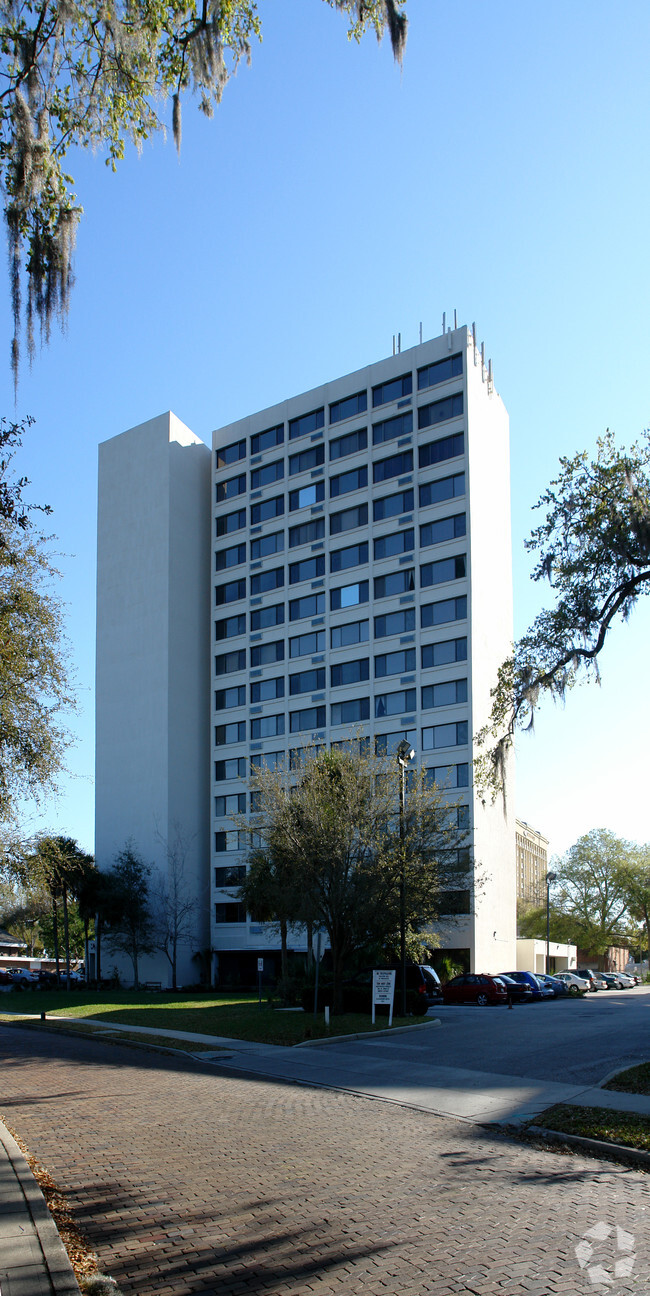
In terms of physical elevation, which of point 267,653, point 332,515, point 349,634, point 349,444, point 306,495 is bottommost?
point 267,653

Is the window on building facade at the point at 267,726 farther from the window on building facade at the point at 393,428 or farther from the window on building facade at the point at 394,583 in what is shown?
the window on building facade at the point at 393,428

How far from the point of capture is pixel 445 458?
59469mm

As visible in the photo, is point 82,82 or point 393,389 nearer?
point 82,82

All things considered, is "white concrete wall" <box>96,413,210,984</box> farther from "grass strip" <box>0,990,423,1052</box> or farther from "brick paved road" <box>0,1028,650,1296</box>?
"brick paved road" <box>0,1028,650,1296</box>

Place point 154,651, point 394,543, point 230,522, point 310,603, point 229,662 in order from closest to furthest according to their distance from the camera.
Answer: point 394,543, point 310,603, point 154,651, point 229,662, point 230,522

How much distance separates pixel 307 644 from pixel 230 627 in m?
7.79

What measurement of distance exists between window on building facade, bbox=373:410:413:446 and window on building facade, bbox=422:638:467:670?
13.5 metres

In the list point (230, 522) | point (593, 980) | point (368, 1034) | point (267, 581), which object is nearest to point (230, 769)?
point (267, 581)

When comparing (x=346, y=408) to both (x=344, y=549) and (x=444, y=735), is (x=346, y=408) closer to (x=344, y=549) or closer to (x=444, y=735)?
(x=344, y=549)

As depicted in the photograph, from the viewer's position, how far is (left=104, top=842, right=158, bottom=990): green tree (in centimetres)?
6362

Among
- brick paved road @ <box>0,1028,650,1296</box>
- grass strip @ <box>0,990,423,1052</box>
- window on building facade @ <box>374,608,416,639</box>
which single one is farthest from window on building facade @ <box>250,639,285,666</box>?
brick paved road @ <box>0,1028,650,1296</box>

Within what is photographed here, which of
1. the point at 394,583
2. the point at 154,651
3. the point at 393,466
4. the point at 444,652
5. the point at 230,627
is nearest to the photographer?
the point at 444,652

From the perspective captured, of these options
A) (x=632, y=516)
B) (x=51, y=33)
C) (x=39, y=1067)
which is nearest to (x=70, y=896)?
(x=39, y=1067)

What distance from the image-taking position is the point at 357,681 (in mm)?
62031
